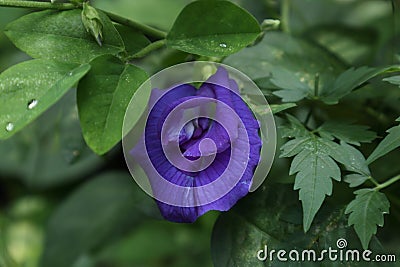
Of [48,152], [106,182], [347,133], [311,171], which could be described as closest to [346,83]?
[347,133]

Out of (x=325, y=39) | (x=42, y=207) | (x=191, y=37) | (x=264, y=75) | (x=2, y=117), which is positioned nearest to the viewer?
(x=2, y=117)

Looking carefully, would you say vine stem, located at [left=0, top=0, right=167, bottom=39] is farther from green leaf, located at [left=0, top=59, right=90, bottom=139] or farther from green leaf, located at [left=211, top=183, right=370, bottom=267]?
green leaf, located at [left=211, top=183, right=370, bottom=267]

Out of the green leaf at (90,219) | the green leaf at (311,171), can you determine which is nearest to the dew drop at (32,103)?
the green leaf at (311,171)

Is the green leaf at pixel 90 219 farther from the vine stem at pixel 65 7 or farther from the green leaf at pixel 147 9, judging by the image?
the vine stem at pixel 65 7

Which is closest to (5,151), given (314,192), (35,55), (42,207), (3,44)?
(42,207)

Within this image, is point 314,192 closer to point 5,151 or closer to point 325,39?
point 325,39

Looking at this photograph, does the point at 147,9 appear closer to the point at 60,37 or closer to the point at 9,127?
the point at 60,37

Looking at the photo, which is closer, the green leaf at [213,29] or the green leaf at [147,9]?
the green leaf at [213,29]
